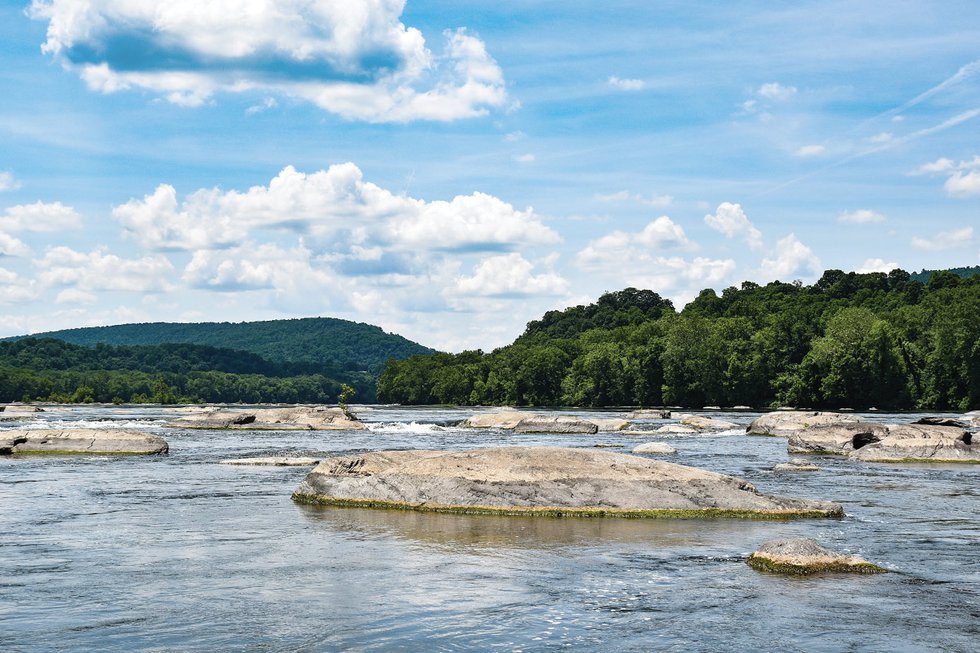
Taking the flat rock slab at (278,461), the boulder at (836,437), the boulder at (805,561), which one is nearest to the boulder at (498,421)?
the boulder at (836,437)

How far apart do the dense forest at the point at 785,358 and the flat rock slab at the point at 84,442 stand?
91816 millimetres

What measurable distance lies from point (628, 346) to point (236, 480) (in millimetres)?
145447

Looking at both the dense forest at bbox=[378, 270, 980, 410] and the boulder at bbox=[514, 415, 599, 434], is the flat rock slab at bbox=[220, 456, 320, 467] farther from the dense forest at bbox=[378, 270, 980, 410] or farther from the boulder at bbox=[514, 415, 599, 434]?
the dense forest at bbox=[378, 270, 980, 410]

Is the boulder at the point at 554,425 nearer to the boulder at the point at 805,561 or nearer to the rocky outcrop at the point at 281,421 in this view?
the rocky outcrop at the point at 281,421

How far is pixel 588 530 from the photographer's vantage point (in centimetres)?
1828

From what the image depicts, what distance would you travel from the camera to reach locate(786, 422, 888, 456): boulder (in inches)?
1560

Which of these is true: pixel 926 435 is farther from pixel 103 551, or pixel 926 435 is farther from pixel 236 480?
pixel 103 551

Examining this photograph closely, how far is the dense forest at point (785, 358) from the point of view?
369 feet

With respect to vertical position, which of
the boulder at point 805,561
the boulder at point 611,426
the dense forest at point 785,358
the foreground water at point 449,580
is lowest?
the foreground water at point 449,580

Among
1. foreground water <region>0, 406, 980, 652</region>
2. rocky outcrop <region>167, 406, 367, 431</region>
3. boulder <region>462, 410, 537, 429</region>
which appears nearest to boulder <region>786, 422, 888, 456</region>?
foreground water <region>0, 406, 980, 652</region>

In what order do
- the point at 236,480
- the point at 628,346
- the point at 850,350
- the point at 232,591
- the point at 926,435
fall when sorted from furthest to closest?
the point at 628,346 → the point at 850,350 → the point at 926,435 → the point at 236,480 → the point at 232,591

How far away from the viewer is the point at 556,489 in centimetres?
2033

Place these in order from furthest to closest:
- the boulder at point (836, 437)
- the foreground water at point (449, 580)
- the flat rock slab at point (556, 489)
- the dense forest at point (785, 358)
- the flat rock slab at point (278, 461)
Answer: the dense forest at point (785, 358)
the boulder at point (836, 437)
the flat rock slab at point (278, 461)
the flat rock slab at point (556, 489)
the foreground water at point (449, 580)

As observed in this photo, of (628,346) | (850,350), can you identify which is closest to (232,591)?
(850,350)
